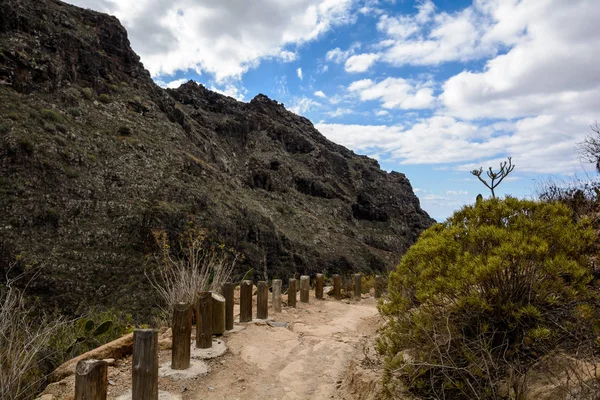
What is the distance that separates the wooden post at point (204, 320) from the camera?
15.8 feet

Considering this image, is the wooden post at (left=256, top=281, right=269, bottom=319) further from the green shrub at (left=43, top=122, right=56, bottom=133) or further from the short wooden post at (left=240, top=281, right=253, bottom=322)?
the green shrub at (left=43, top=122, right=56, bottom=133)

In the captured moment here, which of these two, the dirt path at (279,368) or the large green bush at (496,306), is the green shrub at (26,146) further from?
the large green bush at (496,306)

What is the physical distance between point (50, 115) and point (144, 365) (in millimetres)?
26734


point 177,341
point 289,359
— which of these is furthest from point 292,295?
point 177,341

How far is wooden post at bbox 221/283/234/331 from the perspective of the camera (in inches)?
224

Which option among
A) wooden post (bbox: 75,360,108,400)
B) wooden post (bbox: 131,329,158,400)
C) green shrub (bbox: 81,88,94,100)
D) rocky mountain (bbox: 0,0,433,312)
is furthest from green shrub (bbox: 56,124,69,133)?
wooden post (bbox: 75,360,108,400)

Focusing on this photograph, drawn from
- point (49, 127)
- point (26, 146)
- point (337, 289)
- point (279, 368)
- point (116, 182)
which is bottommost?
point (279, 368)

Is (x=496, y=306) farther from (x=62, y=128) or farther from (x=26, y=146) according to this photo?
(x=62, y=128)

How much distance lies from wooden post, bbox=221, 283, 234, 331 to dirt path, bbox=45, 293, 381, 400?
18 centimetres

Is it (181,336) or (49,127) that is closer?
(181,336)

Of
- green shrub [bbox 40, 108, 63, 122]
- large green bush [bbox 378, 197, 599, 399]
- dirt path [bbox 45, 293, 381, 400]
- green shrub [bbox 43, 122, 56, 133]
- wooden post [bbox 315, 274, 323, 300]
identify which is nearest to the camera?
large green bush [bbox 378, 197, 599, 399]

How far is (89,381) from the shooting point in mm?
2855

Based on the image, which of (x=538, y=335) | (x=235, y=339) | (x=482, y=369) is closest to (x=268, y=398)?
(x=235, y=339)

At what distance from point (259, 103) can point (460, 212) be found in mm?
64437
